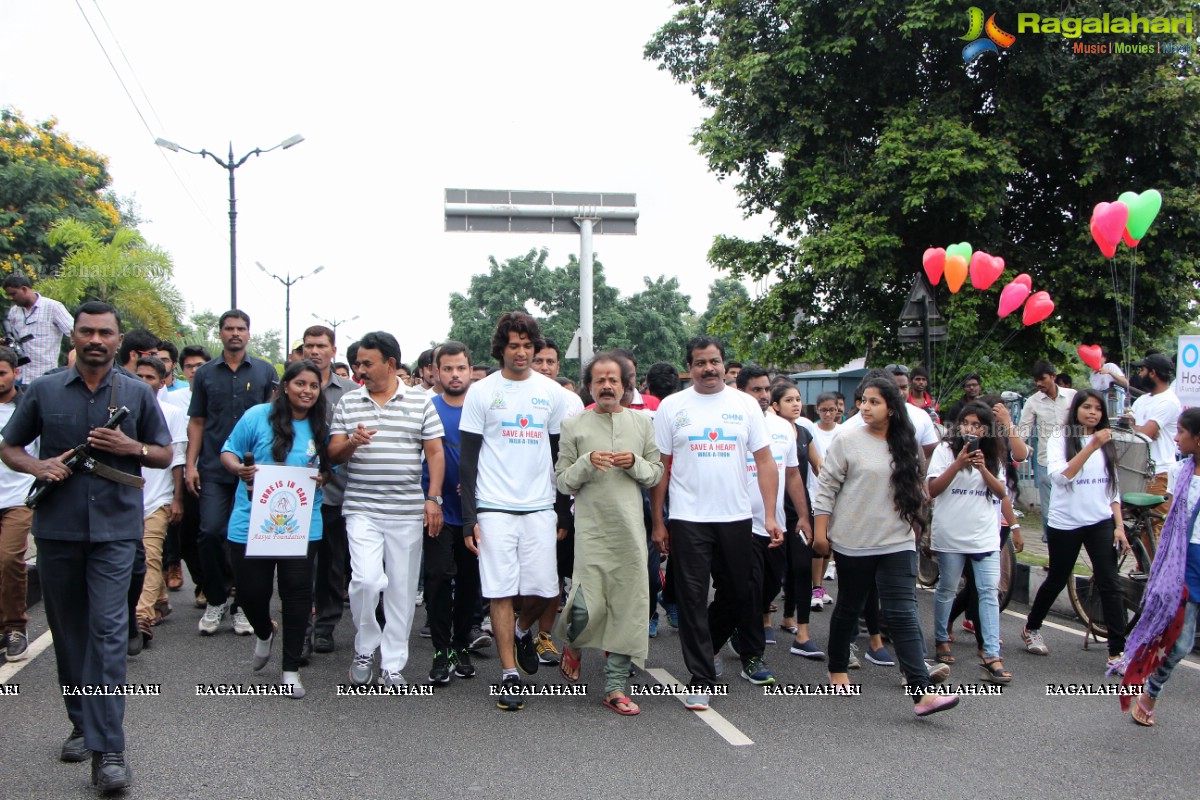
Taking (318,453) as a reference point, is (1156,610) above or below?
below

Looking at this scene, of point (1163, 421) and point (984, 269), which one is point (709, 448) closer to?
point (1163, 421)

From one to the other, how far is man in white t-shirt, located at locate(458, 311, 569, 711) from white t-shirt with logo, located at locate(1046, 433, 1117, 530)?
3.46 meters

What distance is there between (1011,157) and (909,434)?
1282 cm

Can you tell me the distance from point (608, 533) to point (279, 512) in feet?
6.13

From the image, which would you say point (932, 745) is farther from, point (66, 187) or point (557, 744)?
point (66, 187)

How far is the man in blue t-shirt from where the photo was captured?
5.96 meters

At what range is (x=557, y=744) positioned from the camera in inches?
191

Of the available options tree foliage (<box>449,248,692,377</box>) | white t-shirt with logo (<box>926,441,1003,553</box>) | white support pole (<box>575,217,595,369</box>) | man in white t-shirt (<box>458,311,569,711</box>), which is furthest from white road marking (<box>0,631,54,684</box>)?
tree foliage (<box>449,248,692,377</box>)

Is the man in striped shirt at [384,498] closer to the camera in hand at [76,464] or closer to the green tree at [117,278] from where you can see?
the camera in hand at [76,464]

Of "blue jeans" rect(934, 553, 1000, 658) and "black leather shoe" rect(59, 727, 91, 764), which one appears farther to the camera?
"blue jeans" rect(934, 553, 1000, 658)

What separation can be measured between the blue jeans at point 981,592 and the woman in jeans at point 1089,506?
→ 0.62m

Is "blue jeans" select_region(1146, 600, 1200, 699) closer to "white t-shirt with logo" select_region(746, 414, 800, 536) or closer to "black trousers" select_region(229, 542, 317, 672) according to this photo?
"white t-shirt with logo" select_region(746, 414, 800, 536)

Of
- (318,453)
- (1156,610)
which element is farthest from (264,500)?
(1156,610)

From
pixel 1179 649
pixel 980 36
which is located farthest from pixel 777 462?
pixel 980 36
